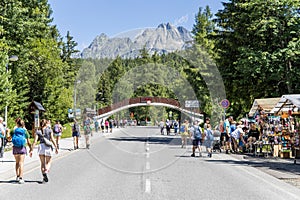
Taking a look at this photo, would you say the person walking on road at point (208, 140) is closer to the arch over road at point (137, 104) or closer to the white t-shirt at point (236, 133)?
the white t-shirt at point (236, 133)

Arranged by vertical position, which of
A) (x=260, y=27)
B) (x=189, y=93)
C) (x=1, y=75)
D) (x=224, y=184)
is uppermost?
(x=260, y=27)

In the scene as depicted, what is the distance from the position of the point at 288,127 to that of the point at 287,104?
153 centimetres

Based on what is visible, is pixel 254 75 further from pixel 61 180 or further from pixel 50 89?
pixel 50 89

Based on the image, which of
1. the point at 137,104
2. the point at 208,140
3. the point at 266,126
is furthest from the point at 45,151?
the point at 137,104

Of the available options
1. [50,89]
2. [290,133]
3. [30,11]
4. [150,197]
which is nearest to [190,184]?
[150,197]

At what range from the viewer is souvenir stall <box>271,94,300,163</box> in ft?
64.0

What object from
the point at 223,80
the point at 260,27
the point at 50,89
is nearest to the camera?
the point at 260,27

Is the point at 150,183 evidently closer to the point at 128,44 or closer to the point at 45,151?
the point at 45,151

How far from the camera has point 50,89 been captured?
44062mm

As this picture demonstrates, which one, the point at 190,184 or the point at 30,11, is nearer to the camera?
the point at 190,184

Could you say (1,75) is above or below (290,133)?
above

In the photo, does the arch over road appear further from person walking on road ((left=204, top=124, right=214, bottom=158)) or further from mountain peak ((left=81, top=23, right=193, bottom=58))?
person walking on road ((left=204, top=124, right=214, bottom=158))

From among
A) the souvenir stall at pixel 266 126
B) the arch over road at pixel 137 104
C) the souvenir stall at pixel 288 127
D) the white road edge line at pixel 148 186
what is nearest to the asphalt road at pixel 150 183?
the white road edge line at pixel 148 186

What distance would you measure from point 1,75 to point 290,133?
18.7 metres
